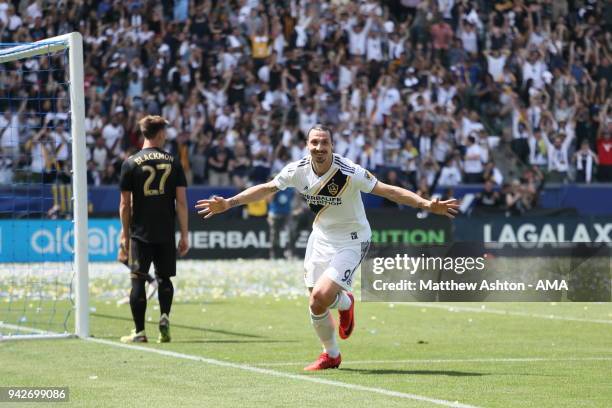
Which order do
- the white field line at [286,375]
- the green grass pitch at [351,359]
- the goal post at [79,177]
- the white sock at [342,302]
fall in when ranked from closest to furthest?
the white field line at [286,375] < the green grass pitch at [351,359] < the white sock at [342,302] < the goal post at [79,177]

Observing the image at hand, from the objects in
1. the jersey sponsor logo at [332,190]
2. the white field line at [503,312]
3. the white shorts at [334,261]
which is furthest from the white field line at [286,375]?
the white field line at [503,312]

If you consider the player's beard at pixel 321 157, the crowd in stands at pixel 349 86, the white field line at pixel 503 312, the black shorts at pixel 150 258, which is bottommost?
the white field line at pixel 503 312

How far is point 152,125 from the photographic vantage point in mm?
12500

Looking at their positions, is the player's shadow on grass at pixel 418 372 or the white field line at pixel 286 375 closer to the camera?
the white field line at pixel 286 375

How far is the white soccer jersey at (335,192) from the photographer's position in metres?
10.2

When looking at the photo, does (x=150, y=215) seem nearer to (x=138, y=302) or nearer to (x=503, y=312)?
(x=138, y=302)

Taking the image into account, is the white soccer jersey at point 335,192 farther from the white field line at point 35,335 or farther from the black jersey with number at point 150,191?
the white field line at point 35,335

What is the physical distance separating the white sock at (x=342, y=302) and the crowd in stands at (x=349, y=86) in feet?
61.9

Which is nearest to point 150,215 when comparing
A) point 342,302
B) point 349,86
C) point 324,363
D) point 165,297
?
point 165,297

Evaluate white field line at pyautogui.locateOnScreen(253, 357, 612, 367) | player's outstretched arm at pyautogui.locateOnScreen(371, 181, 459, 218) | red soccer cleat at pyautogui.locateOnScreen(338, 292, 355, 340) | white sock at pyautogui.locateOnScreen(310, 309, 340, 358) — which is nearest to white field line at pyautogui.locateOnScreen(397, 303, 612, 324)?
white field line at pyautogui.locateOnScreen(253, 357, 612, 367)

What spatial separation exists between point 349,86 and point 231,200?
74.1 ft

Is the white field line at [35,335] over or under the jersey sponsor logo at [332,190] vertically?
under

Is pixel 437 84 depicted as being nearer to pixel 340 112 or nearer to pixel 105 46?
pixel 340 112

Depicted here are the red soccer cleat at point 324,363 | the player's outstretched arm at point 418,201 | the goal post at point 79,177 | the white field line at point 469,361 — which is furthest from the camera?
the goal post at point 79,177
